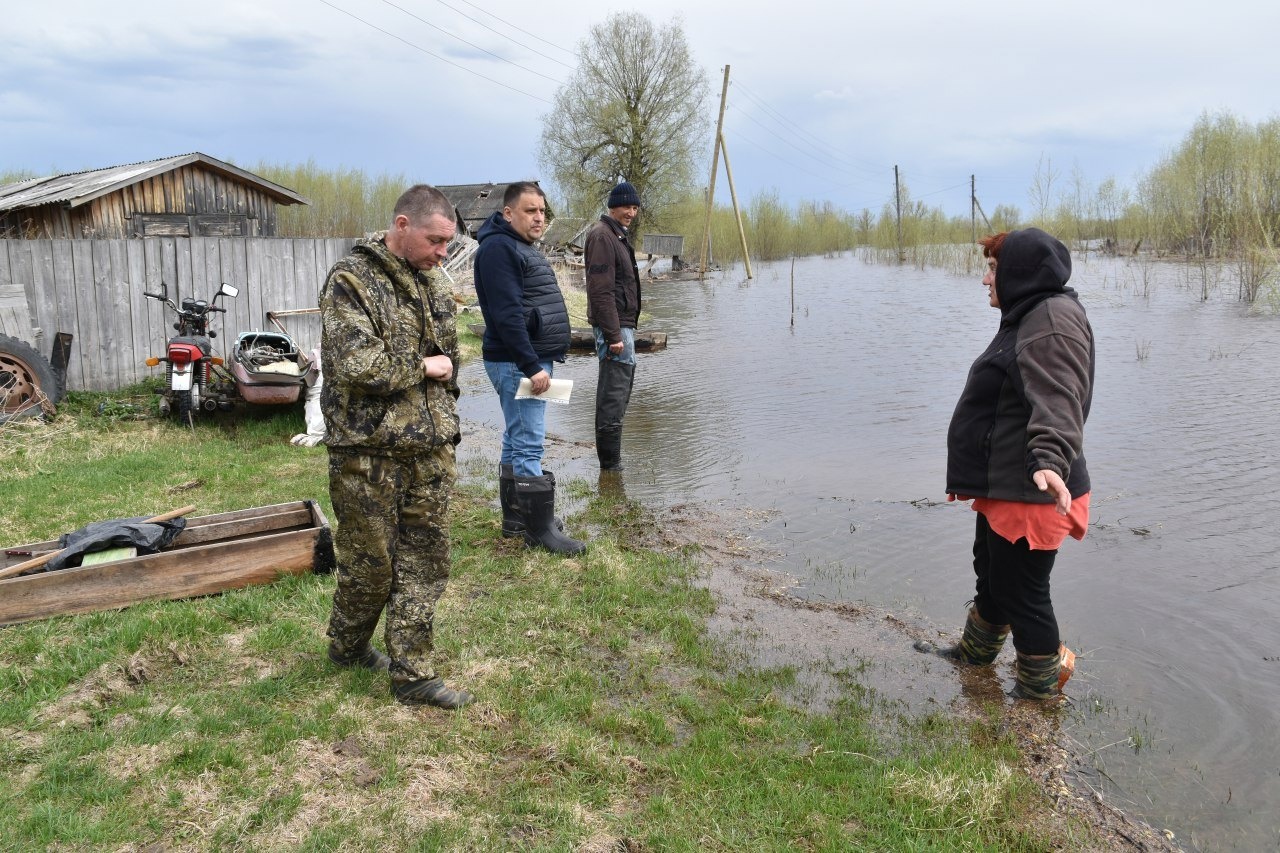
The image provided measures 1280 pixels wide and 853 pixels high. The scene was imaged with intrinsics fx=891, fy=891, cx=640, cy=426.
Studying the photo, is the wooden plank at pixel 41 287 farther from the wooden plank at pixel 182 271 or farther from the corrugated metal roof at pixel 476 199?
the corrugated metal roof at pixel 476 199

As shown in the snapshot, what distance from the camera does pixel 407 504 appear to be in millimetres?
3693

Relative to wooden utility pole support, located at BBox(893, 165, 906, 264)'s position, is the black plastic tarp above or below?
below

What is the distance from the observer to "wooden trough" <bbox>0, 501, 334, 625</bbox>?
14.8 ft

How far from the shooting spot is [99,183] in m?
16.1

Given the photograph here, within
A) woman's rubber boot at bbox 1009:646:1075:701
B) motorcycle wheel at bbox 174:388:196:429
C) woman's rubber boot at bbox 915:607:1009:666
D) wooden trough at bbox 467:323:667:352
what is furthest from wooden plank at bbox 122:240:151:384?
woman's rubber boot at bbox 1009:646:1075:701

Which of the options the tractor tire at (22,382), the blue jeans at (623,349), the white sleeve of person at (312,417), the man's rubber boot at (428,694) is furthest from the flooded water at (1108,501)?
the tractor tire at (22,382)

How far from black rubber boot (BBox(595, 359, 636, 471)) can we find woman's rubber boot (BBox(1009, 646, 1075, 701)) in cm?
412

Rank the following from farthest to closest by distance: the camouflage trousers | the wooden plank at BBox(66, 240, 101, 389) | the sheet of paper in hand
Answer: the wooden plank at BBox(66, 240, 101, 389), the sheet of paper in hand, the camouflage trousers

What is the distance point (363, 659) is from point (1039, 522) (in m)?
3.03

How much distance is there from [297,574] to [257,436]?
15.1 ft

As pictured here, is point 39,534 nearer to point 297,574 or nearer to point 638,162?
point 297,574

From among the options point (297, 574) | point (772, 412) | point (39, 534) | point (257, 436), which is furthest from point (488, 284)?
point (772, 412)

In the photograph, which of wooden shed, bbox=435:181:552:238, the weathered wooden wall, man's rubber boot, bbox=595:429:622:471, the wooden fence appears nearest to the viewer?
man's rubber boot, bbox=595:429:622:471

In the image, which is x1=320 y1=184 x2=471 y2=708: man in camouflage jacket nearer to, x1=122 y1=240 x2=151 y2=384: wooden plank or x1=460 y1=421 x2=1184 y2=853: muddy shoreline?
x1=460 y1=421 x2=1184 y2=853: muddy shoreline
